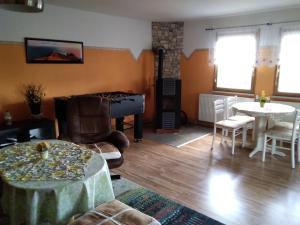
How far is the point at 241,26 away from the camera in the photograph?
4.84 meters

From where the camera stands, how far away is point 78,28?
441 cm

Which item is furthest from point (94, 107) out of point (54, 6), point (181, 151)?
point (54, 6)

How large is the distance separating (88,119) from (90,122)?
45 millimetres

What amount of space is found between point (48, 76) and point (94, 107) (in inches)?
56.9

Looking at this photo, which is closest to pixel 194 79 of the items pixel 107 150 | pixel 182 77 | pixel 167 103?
pixel 182 77

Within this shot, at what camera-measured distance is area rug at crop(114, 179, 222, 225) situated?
2.34 m

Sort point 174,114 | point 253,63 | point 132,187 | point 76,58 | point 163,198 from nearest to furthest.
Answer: point 163,198 → point 132,187 → point 76,58 → point 253,63 → point 174,114

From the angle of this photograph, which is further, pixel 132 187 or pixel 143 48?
pixel 143 48

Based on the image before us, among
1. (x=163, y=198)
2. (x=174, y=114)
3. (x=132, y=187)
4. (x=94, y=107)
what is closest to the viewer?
(x=163, y=198)

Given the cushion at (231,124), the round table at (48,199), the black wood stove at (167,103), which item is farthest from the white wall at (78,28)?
the round table at (48,199)

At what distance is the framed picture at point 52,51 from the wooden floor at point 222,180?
74.1 inches

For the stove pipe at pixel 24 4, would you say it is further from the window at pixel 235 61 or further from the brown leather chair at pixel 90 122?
the window at pixel 235 61

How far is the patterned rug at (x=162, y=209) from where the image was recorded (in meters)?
2.34

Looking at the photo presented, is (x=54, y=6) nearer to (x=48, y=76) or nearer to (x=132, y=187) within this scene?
(x=48, y=76)
